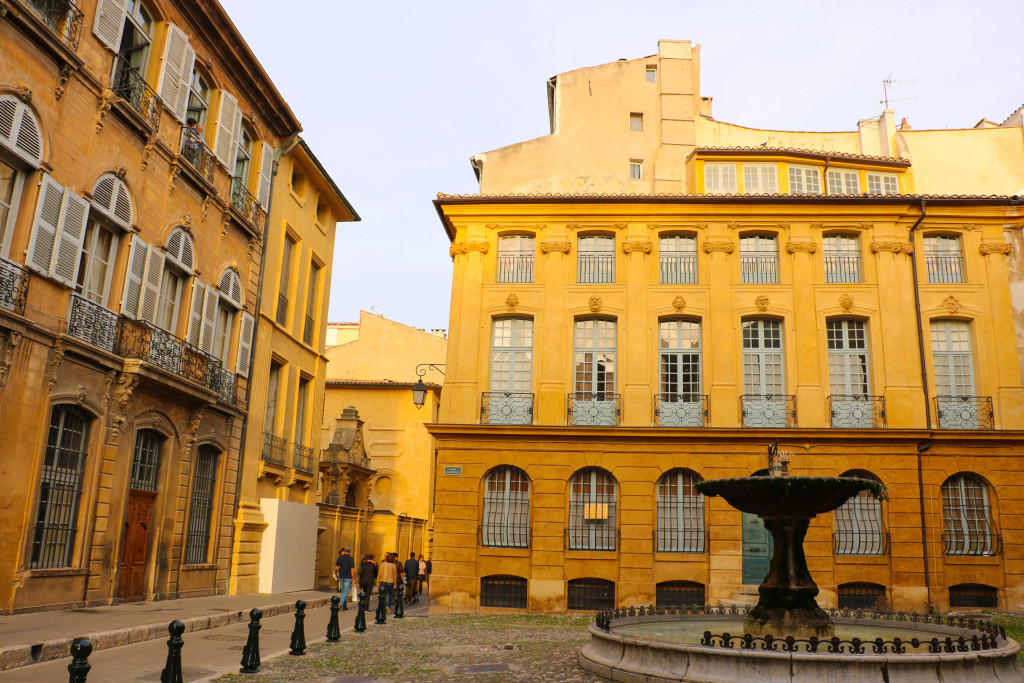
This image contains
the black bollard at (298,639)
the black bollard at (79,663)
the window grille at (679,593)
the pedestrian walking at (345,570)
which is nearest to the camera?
the black bollard at (79,663)

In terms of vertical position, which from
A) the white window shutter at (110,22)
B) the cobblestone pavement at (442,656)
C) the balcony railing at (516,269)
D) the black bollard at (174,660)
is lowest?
the cobblestone pavement at (442,656)

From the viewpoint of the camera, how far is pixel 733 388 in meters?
20.1

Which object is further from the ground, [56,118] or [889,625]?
[56,118]

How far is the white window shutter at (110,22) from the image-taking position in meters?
14.1

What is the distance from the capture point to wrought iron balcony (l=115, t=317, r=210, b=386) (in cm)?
1481

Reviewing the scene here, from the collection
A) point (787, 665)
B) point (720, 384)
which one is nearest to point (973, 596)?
point (720, 384)

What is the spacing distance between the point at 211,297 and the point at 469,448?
22.2 feet

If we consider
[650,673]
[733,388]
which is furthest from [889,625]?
[733,388]

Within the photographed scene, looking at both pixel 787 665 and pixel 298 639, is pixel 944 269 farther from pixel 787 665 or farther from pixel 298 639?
pixel 298 639

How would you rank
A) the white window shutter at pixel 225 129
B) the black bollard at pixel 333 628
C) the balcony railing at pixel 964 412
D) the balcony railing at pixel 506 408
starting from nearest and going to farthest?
1. the black bollard at pixel 333 628
2. the white window shutter at pixel 225 129
3. the balcony railing at pixel 964 412
4. the balcony railing at pixel 506 408

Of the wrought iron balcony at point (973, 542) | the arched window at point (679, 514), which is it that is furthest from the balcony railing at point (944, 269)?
the arched window at point (679, 514)

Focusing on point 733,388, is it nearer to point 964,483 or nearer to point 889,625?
point 964,483

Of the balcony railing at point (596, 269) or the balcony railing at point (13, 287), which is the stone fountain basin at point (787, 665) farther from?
the balcony railing at point (596, 269)

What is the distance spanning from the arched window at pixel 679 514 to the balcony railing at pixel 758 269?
5.22m
